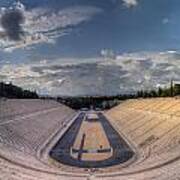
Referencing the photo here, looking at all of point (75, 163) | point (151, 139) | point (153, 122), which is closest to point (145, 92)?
point (153, 122)

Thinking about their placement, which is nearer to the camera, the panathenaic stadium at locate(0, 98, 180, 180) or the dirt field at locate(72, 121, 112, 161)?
the panathenaic stadium at locate(0, 98, 180, 180)

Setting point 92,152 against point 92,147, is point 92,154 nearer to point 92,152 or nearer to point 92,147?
point 92,152

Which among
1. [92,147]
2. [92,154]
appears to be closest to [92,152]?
[92,154]

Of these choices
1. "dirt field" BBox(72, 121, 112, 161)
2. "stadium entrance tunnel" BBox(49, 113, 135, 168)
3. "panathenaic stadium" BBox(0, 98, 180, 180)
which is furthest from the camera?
"dirt field" BBox(72, 121, 112, 161)

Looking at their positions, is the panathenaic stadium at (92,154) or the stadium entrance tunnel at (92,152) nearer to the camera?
the panathenaic stadium at (92,154)

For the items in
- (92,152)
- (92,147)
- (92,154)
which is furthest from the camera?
(92,147)

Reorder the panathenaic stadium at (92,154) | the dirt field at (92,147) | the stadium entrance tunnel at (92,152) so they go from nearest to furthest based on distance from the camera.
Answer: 1. the panathenaic stadium at (92,154)
2. the stadium entrance tunnel at (92,152)
3. the dirt field at (92,147)

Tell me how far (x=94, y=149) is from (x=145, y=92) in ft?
428

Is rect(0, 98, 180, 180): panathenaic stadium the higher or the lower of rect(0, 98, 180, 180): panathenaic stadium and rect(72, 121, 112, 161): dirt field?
the higher

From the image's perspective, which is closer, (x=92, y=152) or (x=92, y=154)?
(x=92, y=154)

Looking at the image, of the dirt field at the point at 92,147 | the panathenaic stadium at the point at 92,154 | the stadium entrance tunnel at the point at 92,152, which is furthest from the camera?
the dirt field at the point at 92,147

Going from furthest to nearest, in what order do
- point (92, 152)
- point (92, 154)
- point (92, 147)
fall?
point (92, 147) → point (92, 152) → point (92, 154)

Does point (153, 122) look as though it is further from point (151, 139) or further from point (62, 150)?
point (62, 150)

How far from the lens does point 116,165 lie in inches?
1255
